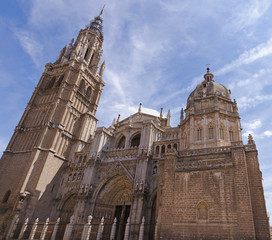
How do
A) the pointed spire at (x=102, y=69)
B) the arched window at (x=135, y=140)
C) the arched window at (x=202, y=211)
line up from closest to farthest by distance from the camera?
1. the arched window at (x=202, y=211)
2. the arched window at (x=135, y=140)
3. the pointed spire at (x=102, y=69)

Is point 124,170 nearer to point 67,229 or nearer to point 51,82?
point 67,229

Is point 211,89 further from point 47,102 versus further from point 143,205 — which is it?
point 47,102

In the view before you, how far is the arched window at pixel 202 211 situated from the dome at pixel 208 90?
13.5m

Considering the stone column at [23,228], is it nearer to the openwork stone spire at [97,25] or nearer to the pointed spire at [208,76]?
the pointed spire at [208,76]

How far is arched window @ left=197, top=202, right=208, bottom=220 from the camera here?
14.2 metres

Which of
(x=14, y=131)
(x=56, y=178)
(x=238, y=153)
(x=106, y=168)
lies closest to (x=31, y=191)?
(x=56, y=178)

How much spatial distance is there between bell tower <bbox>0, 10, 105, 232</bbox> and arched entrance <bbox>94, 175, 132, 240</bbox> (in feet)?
22.6

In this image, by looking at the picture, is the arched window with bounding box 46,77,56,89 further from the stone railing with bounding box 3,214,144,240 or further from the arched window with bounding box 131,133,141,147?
the stone railing with bounding box 3,214,144,240

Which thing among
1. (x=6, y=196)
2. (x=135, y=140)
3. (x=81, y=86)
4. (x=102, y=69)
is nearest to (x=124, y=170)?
(x=135, y=140)

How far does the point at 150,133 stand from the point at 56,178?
13059 mm

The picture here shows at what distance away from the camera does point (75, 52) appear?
37938 millimetres

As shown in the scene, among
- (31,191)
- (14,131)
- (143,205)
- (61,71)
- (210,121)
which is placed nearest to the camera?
(143,205)

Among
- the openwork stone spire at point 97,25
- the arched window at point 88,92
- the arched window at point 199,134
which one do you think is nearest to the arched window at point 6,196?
the arched window at point 88,92

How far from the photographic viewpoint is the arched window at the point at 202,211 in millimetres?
14156
